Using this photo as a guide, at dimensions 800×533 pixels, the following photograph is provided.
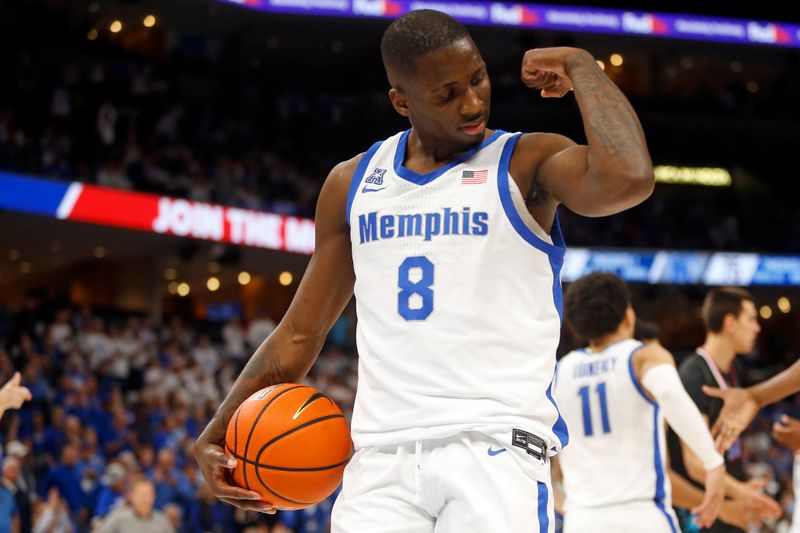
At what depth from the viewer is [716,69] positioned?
2853 centimetres

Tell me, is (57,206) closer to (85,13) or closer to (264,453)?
(85,13)

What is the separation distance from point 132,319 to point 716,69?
18.5m

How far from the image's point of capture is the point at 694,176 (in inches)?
1111

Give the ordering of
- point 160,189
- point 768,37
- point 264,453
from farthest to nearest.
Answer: point 768,37 < point 160,189 < point 264,453

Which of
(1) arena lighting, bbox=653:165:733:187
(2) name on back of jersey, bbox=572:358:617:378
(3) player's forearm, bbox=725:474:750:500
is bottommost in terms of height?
(3) player's forearm, bbox=725:474:750:500

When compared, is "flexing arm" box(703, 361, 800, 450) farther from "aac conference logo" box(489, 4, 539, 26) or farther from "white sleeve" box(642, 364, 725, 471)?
"aac conference logo" box(489, 4, 539, 26)

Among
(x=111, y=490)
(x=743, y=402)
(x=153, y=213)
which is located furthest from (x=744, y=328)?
(x=153, y=213)

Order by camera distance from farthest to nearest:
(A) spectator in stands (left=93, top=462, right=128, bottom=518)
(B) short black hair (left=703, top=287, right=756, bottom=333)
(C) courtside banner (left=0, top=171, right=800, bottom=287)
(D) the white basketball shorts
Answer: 1. (C) courtside banner (left=0, top=171, right=800, bottom=287)
2. (A) spectator in stands (left=93, top=462, right=128, bottom=518)
3. (B) short black hair (left=703, top=287, right=756, bottom=333)
4. (D) the white basketball shorts

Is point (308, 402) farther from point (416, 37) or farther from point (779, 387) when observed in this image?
point (779, 387)

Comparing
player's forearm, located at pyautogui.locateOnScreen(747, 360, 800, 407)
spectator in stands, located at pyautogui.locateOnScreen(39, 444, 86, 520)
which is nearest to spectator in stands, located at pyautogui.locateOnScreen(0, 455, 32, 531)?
spectator in stands, located at pyautogui.locateOnScreen(39, 444, 86, 520)

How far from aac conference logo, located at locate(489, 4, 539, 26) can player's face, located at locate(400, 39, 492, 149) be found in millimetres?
20202

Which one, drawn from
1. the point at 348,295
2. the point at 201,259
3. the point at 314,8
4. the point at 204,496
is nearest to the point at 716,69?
the point at 314,8

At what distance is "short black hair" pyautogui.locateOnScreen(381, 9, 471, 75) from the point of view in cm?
272

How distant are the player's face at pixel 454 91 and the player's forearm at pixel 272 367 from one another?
0.77m
